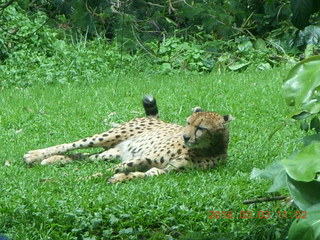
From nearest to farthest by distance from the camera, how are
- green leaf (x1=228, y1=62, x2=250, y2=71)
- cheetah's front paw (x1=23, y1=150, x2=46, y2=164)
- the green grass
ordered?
the green grass
cheetah's front paw (x1=23, y1=150, x2=46, y2=164)
green leaf (x1=228, y1=62, x2=250, y2=71)

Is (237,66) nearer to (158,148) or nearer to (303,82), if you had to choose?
(158,148)

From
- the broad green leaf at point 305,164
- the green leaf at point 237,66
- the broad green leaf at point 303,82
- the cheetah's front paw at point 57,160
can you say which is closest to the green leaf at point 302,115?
the broad green leaf at point 303,82

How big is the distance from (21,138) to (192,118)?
6.98ft

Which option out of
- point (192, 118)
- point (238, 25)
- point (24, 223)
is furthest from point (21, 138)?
point (238, 25)

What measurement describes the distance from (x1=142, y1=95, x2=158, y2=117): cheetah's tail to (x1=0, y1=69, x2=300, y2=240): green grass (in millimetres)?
702

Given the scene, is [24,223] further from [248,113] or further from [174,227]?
[248,113]

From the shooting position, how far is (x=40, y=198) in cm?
492

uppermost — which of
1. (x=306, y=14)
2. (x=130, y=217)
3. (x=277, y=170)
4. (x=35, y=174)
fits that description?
(x=306, y=14)

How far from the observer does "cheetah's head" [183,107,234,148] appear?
5.88 meters

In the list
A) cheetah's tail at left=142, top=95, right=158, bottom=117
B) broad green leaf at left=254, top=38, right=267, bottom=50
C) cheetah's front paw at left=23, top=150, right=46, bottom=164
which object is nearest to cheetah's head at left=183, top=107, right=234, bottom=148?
cheetah's tail at left=142, top=95, right=158, bottom=117

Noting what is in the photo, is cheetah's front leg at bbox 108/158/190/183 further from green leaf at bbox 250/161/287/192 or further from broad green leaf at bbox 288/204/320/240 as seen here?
broad green leaf at bbox 288/204/320/240

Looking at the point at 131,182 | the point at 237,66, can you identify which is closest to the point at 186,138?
the point at 131,182

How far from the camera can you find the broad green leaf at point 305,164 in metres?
2.21
